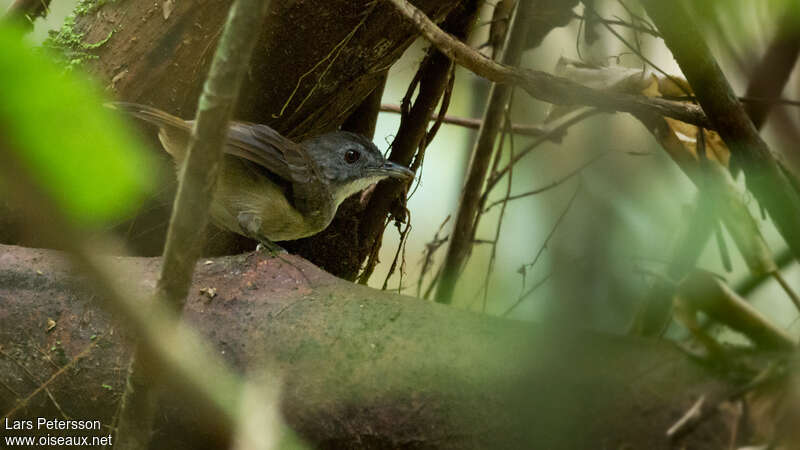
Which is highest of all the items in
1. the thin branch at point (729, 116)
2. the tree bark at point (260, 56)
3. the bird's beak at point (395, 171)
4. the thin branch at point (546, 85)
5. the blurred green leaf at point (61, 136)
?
the tree bark at point (260, 56)

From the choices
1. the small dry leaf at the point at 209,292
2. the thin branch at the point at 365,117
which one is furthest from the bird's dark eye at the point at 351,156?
the small dry leaf at the point at 209,292

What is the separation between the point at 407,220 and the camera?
3.70 meters

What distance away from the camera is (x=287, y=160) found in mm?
3002

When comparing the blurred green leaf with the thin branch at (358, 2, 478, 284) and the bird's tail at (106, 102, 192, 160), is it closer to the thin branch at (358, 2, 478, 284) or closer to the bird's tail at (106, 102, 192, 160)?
the bird's tail at (106, 102, 192, 160)

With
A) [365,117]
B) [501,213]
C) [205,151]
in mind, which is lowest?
[205,151]

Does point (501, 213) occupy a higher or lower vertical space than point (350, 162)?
lower

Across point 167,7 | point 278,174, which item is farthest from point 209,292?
point 167,7

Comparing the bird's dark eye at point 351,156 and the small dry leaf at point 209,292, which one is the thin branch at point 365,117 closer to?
the bird's dark eye at point 351,156

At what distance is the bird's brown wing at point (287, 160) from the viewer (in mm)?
2787

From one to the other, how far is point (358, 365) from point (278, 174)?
1316mm

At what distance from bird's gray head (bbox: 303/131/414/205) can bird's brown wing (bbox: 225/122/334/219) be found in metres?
0.09

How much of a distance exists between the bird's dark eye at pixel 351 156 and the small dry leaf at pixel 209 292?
1.31 m

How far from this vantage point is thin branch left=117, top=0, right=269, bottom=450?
126cm

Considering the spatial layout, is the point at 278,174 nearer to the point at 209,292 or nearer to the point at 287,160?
the point at 287,160
